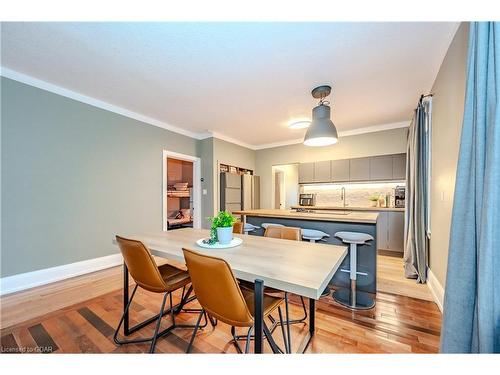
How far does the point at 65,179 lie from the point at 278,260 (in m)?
3.14

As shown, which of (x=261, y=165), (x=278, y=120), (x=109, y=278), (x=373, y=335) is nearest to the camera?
(x=373, y=335)

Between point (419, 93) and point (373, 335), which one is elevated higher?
point (419, 93)

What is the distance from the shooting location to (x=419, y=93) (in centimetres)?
285

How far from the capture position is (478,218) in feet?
3.26

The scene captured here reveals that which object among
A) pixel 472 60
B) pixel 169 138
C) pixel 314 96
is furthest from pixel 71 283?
pixel 472 60

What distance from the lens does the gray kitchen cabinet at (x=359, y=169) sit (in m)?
4.27

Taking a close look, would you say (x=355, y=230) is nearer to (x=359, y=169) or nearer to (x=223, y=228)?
(x=223, y=228)

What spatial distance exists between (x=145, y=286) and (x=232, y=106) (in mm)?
2747

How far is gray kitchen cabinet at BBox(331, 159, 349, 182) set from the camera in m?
4.48

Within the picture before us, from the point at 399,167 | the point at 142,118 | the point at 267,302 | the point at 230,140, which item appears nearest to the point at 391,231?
the point at 399,167

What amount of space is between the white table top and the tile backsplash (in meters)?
3.63

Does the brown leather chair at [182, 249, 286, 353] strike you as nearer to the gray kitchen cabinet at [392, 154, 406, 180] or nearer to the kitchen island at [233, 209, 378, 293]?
the kitchen island at [233, 209, 378, 293]

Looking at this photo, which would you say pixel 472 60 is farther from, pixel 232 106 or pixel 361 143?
pixel 361 143

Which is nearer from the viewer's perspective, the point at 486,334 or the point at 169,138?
the point at 486,334
